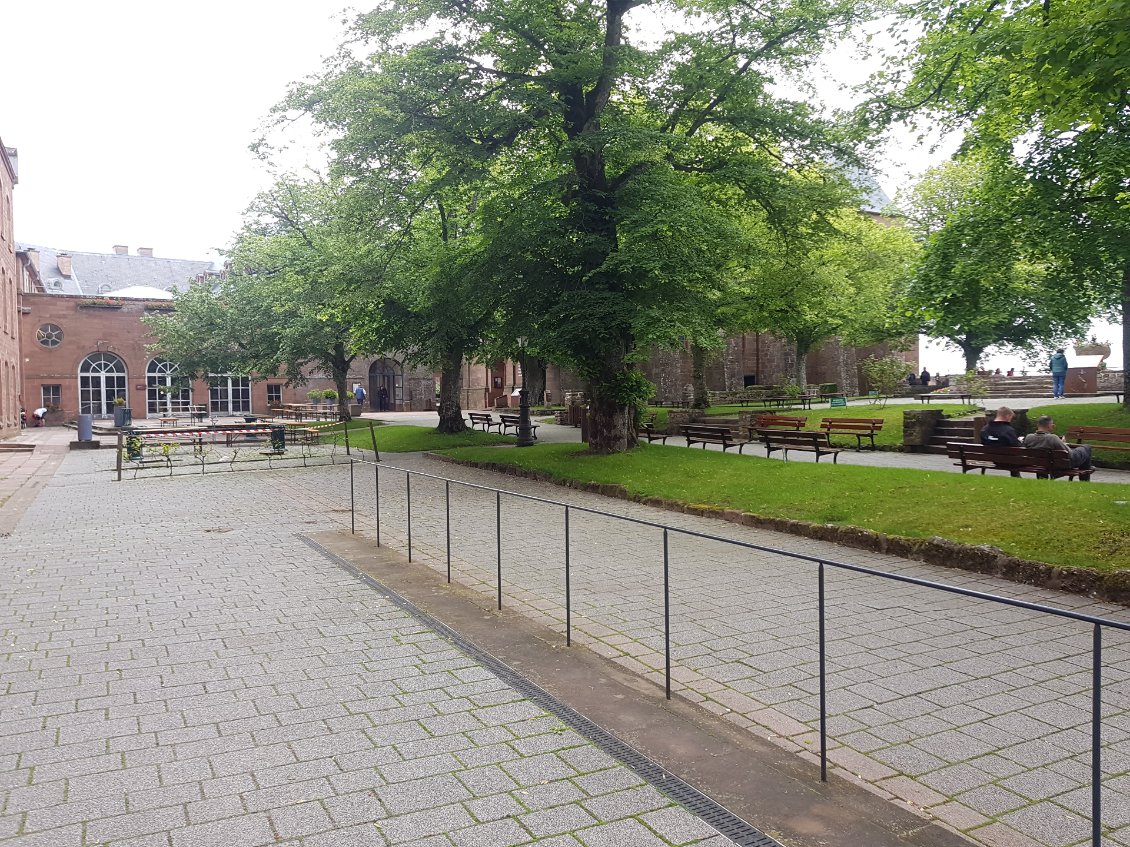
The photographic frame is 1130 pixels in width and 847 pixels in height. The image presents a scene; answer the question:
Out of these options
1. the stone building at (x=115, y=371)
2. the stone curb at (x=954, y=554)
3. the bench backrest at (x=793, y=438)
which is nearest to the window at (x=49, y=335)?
the stone building at (x=115, y=371)

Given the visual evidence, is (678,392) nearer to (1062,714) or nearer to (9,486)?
(9,486)

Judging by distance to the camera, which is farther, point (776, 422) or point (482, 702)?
point (776, 422)

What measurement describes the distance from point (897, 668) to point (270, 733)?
12.7ft

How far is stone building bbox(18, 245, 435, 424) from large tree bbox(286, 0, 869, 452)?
3257 cm

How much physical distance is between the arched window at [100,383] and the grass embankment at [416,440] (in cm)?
3143

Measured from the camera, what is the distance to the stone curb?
24.5ft

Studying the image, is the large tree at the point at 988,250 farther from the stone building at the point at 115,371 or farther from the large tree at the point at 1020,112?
the stone building at the point at 115,371

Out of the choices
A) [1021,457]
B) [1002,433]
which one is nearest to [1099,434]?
[1002,433]

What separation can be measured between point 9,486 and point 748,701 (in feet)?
59.7

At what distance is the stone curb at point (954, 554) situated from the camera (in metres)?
7.48

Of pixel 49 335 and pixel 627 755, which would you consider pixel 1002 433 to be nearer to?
pixel 627 755

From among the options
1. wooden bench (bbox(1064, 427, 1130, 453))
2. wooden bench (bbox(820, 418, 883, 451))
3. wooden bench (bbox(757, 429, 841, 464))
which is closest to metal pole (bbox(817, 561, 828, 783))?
wooden bench (bbox(757, 429, 841, 464))

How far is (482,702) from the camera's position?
505cm

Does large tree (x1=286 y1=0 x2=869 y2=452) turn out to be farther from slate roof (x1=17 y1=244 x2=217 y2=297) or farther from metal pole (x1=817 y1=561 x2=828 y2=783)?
slate roof (x1=17 y1=244 x2=217 y2=297)
